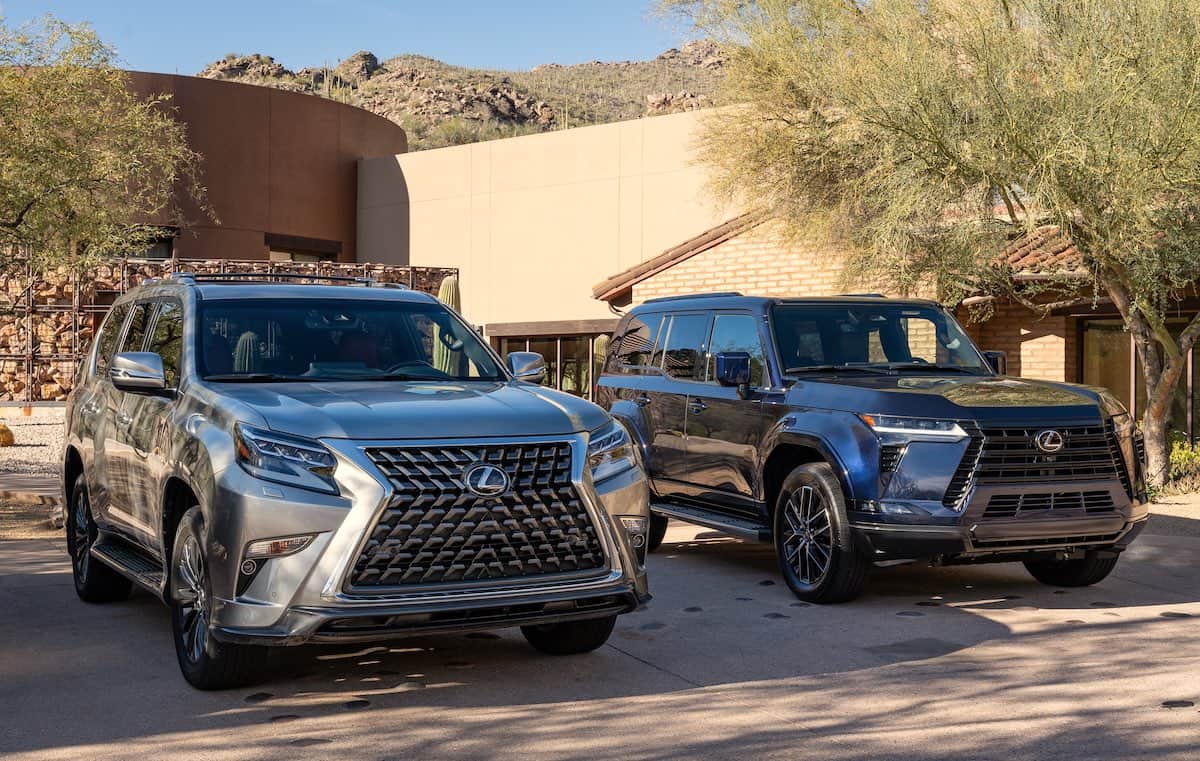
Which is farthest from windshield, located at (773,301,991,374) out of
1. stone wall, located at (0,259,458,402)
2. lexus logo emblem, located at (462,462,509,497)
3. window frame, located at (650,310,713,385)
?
stone wall, located at (0,259,458,402)

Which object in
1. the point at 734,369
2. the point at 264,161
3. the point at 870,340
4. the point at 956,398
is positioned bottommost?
the point at 956,398

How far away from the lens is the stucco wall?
32.0 m

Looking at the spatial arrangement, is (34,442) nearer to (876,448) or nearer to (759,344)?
(759,344)

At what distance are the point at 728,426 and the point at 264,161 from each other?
2991 cm

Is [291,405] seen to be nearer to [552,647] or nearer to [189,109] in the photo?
[552,647]

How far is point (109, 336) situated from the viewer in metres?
9.14

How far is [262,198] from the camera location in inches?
1478

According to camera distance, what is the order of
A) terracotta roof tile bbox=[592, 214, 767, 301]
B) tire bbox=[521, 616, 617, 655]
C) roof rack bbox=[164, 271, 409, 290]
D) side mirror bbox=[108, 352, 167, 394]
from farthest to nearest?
terracotta roof tile bbox=[592, 214, 767, 301], roof rack bbox=[164, 271, 409, 290], tire bbox=[521, 616, 617, 655], side mirror bbox=[108, 352, 167, 394]

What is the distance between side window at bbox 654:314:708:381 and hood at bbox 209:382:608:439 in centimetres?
384

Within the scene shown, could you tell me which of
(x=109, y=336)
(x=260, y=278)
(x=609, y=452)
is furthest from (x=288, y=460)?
(x=109, y=336)

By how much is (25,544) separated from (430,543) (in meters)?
7.54

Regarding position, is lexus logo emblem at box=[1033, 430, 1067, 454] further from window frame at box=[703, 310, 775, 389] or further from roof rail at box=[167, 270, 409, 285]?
roof rail at box=[167, 270, 409, 285]

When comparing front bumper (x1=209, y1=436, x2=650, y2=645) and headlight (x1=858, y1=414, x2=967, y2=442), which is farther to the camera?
headlight (x1=858, y1=414, x2=967, y2=442)

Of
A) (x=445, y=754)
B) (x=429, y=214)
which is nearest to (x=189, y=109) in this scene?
(x=429, y=214)
